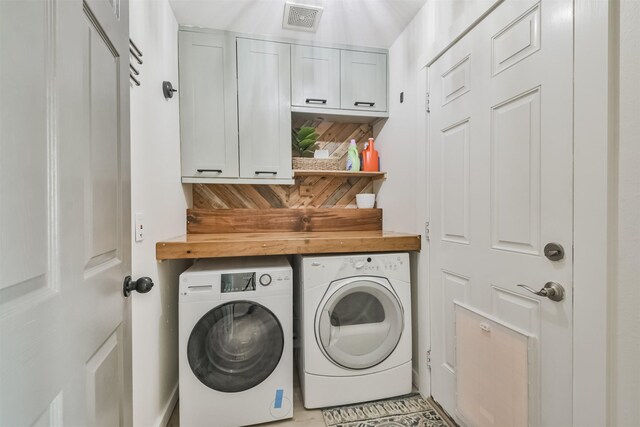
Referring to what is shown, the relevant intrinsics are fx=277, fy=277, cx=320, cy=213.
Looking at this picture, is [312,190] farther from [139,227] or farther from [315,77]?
[139,227]

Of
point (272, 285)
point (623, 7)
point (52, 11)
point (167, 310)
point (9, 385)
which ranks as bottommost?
point (167, 310)

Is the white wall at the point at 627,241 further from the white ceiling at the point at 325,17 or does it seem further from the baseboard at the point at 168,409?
the baseboard at the point at 168,409

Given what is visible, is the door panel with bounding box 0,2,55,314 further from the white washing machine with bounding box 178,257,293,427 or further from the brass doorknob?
the brass doorknob

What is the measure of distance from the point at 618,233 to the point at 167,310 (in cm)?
206

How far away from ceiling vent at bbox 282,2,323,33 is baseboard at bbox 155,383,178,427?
8.14 ft

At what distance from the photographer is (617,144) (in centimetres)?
81

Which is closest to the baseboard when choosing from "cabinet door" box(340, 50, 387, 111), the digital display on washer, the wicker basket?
the digital display on washer

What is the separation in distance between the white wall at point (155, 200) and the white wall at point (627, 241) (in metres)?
1.73

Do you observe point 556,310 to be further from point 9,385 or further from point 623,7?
point 9,385

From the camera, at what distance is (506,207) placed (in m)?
1.17

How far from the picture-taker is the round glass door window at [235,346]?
4.93 ft

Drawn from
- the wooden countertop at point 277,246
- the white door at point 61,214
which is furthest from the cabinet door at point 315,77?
the white door at point 61,214

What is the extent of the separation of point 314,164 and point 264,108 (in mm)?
563

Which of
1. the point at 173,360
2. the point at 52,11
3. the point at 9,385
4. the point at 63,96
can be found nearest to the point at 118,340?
the point at 9,385
